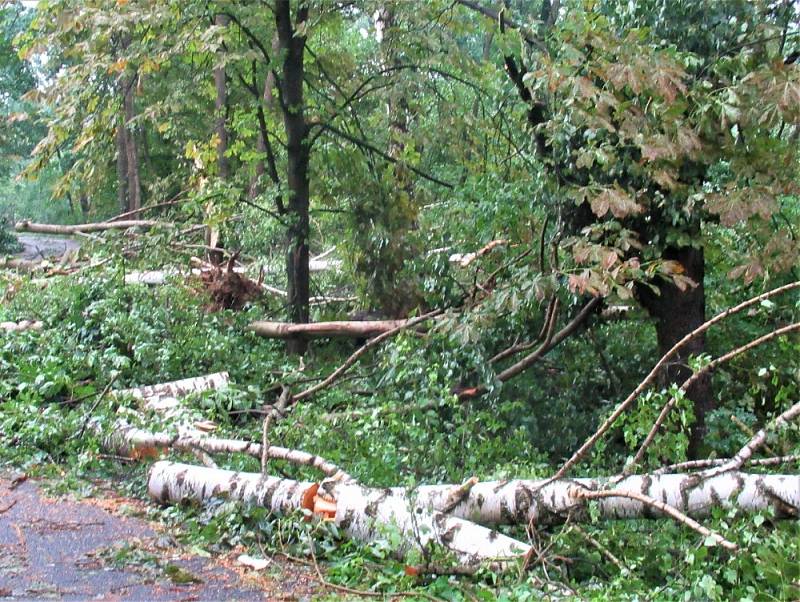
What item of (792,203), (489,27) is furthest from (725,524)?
(489,27)

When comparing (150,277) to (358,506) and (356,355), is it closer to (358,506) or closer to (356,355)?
(356,355)

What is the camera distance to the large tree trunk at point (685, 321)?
7.15 meters

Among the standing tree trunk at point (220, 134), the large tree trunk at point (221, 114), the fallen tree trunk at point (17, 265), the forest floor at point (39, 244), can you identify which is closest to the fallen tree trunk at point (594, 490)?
the standing tree trunk at point (220, 134)

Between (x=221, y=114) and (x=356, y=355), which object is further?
(x=221, y=114)

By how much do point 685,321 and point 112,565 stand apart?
16.3 ft

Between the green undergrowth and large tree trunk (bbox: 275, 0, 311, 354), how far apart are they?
1.96 feet

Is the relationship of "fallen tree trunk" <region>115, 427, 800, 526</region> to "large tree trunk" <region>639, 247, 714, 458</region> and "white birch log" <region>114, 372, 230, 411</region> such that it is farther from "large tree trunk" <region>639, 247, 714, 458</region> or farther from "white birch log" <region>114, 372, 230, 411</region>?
"white birch log" <region>114, 372, 230, 411</region>

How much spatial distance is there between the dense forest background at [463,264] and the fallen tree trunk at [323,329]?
5.0 inches

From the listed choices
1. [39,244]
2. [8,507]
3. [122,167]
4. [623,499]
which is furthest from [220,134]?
[39,244]

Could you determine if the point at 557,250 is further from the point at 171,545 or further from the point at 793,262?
the point at 171,545

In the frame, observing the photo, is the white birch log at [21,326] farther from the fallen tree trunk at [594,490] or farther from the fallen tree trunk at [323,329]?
the fallen tree trunk at [594,490]

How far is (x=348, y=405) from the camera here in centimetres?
790

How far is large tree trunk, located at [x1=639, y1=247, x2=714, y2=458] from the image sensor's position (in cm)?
715

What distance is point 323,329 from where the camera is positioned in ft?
33.5
